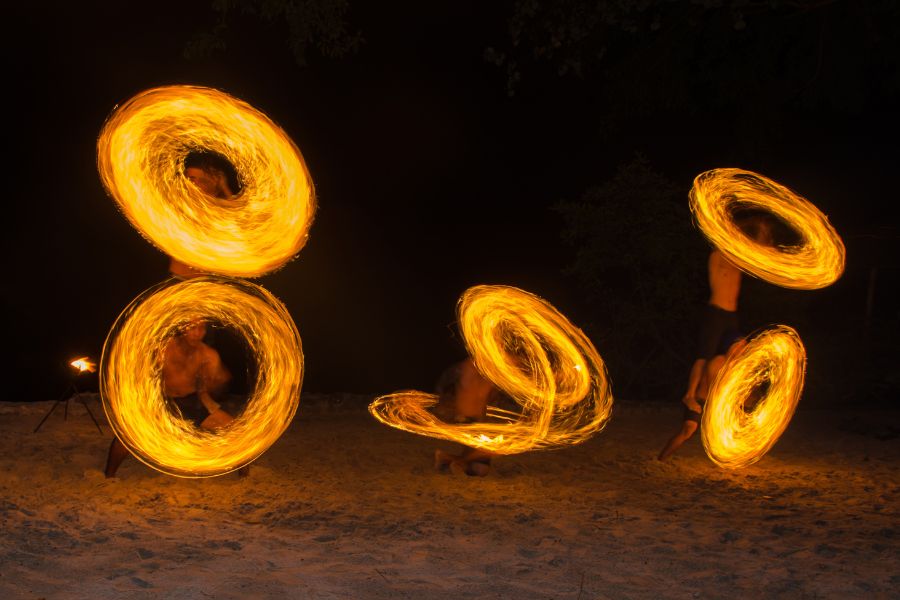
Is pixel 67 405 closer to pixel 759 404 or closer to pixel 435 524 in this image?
pixel 435 524

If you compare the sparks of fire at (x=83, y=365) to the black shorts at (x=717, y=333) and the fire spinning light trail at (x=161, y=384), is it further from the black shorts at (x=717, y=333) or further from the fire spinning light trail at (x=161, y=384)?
the black shorts at (x=717, y=333)

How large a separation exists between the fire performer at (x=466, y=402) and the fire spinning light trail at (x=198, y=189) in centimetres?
Answer: 154

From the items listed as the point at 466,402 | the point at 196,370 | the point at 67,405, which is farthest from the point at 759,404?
the point at 67,405

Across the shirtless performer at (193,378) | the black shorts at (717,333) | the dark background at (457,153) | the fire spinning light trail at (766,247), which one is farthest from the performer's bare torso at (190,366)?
the fire spinning light trail at (766,247)

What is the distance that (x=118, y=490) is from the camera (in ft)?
23.1

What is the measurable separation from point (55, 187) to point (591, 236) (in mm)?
8246

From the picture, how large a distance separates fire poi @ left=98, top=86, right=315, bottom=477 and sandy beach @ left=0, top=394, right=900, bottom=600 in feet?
1.34

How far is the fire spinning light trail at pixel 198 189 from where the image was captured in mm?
7180

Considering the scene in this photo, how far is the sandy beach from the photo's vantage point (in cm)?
523

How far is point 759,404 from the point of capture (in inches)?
343

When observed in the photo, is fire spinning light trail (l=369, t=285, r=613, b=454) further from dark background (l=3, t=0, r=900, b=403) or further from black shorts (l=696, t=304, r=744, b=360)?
dark background (l=3, t=0, r=900, b=403)

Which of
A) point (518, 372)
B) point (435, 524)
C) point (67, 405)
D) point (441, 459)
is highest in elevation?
point (518, 372)

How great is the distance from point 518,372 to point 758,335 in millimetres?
1953

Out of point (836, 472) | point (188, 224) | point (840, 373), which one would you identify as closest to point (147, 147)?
point (188, 224)
